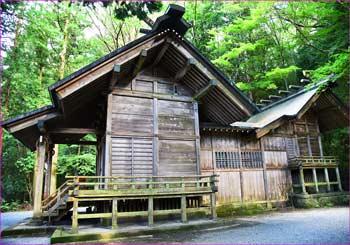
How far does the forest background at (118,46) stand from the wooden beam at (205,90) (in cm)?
435

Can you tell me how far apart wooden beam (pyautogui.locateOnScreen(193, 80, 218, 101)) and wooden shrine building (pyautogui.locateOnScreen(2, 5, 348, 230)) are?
44 mm

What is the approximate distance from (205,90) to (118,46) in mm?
13670

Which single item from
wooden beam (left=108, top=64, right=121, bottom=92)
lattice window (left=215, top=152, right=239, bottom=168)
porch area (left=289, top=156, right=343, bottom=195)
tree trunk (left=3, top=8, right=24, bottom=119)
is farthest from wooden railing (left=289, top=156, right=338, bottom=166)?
tree trunk (left=3, top=8, right=24, bottom=119)

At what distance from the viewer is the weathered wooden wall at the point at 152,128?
851cm

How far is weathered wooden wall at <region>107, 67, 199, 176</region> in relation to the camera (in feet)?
27.9

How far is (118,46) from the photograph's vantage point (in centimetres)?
2061

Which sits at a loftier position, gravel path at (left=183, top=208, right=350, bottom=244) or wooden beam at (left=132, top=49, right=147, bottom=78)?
wooden beam at (left=132, top=49, right=147, bottom=78)

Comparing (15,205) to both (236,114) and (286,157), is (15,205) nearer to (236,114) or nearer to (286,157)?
(236,114)

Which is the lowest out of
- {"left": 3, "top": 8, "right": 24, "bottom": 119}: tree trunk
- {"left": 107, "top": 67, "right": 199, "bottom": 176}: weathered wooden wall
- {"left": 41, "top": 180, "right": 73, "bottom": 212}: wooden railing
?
{"left": 41, "top": 180, "right": 73, "bottom": 212}: wooden railing

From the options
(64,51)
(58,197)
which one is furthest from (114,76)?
(64,51)

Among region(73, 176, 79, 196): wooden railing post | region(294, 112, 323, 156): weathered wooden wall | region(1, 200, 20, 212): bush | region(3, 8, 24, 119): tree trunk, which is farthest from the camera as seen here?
region(1, 200, 20, 212): bush

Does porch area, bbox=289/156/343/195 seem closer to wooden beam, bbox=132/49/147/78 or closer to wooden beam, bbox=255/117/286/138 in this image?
wooden beam, bbox=255/117/286/138

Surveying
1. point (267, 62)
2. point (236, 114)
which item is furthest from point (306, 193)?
point (267, 62)

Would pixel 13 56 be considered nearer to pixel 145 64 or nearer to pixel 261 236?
pixel 145 64
